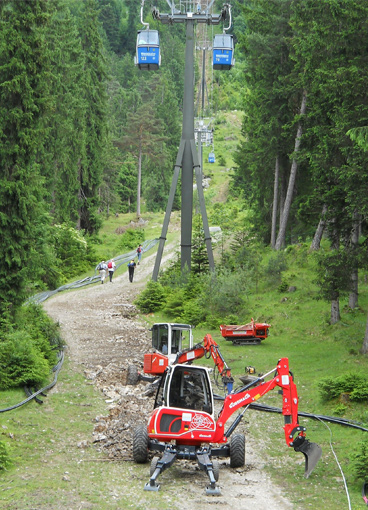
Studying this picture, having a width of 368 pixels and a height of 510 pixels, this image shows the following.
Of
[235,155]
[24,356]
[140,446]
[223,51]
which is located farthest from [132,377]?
[235,155]

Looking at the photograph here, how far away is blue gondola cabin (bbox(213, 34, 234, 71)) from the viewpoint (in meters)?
28.3

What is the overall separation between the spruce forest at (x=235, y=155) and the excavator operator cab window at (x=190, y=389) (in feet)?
19.4

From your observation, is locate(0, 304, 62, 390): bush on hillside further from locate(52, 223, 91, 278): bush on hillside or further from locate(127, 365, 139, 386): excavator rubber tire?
locate(52, 223, 91, 278): bush on hillside

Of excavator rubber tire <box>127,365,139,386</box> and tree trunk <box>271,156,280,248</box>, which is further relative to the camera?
tree trunk <box>271,156,280,248</box>

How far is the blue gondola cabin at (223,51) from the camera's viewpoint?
92.7ft

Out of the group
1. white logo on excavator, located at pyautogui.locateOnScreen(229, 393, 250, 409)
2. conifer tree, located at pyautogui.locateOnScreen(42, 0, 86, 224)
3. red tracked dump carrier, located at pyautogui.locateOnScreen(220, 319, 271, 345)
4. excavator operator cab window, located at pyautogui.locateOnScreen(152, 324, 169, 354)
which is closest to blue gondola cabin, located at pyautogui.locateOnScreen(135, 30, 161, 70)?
conifer tree, located at pyautogui.locateOnScreen(42, 0, 86, 224)

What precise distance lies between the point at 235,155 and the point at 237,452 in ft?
113

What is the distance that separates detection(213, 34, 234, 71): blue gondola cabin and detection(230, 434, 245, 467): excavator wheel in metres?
19.8

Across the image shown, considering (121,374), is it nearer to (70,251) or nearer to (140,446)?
(140,446)

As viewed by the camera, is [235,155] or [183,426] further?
[235,155]

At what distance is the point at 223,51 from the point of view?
28328 millimetres

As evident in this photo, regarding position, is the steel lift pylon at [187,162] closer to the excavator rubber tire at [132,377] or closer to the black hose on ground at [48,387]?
the black hose on ground at [48,387]

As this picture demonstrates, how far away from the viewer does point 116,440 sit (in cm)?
1377

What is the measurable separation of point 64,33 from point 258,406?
33.6 metres
